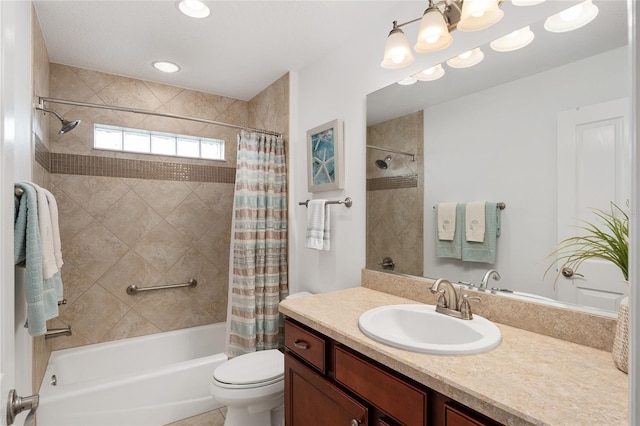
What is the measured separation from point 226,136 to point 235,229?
3.76 ft

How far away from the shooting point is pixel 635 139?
323 millimetres

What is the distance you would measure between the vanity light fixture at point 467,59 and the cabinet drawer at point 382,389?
1.31 m

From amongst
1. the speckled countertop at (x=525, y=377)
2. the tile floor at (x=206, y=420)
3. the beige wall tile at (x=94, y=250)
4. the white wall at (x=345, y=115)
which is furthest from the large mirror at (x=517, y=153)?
the beige wall tile at (x=94, y=250)

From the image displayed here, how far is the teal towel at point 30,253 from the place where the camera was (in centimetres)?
113

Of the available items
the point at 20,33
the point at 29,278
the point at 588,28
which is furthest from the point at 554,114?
the point at 20,33

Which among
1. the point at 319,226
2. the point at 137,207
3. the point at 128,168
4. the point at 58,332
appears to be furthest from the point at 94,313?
the point at 319,226

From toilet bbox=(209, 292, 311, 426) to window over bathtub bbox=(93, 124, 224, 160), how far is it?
6.28ft

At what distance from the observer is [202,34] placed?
6.63 feet

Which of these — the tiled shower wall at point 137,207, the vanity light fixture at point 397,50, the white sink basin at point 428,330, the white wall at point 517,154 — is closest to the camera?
the white sink basin at point 428,330

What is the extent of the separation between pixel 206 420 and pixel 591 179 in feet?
8.08

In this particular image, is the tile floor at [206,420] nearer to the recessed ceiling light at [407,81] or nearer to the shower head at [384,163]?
the shower head at [384,163]

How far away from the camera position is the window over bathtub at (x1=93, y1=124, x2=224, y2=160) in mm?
2631

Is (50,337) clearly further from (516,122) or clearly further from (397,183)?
(516,122)

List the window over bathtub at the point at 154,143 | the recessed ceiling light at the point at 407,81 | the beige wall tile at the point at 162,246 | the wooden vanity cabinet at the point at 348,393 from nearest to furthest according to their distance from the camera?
the wooden vanity cabinet at the point at 348,393 < the recessed ceiling light at the point at 407,81 < the window over bathtub at the point at 154,143 < the beige wall tile at the point at 162,246
